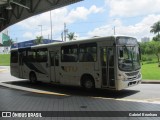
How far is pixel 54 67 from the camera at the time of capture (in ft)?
65.3

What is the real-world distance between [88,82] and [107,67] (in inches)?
71.7

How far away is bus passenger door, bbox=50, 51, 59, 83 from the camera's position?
774 inches

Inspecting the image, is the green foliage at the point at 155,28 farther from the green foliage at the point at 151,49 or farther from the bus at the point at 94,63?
the bus at the point at 94,63

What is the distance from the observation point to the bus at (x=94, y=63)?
50.6 ft

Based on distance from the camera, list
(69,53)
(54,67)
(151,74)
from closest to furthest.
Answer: (69,53) < (54,67) < (151,74)

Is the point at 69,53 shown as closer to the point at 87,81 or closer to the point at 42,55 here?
the point at 87,81

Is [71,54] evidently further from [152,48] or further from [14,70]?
[152,48]

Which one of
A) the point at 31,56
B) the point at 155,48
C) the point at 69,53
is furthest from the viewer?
the point at 155,48

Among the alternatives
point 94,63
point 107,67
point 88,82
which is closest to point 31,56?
point 88,82

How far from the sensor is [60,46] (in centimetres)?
1919

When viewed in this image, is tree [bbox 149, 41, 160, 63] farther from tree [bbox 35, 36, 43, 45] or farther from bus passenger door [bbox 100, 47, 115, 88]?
bus passenger door [bbox 100, 47, 115, 88]

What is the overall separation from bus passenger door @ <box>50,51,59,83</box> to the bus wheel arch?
105 inches

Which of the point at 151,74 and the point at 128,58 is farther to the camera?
the point at 151,74

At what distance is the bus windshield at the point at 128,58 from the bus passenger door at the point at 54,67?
5.17 meters
